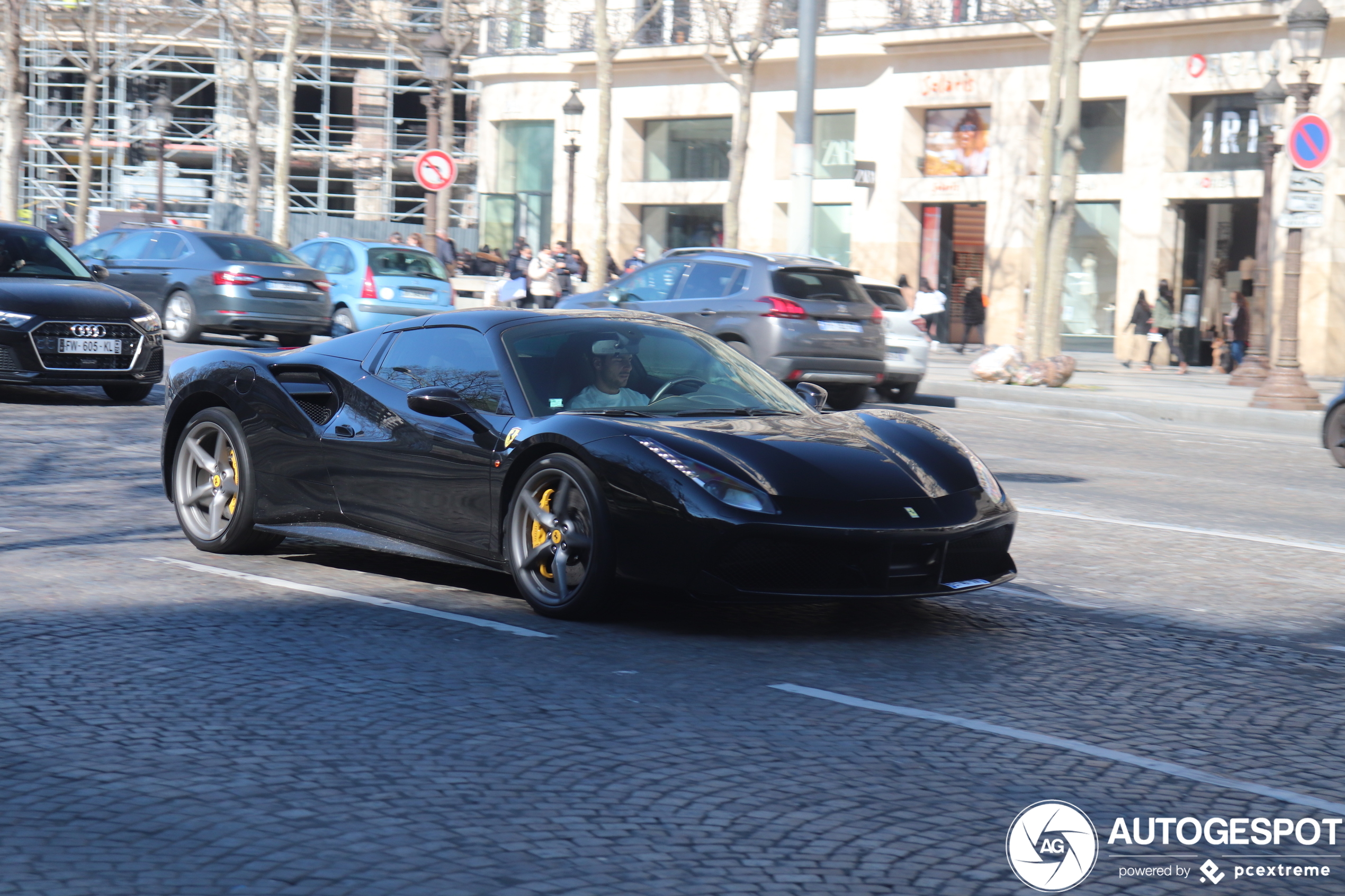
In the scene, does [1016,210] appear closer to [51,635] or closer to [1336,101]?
[1336,101]

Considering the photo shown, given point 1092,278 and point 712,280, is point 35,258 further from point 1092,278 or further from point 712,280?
point 1092,278

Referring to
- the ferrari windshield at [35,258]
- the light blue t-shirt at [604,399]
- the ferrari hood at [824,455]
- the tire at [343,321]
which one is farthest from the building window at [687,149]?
the ferrari hood at [824,455]

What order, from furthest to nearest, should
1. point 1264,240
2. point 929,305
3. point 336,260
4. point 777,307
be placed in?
point 929,305, point 336,260, point 1264,240, point 777,307

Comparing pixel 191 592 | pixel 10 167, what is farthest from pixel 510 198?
pixel 191 592

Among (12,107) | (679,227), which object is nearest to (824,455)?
(12,107)

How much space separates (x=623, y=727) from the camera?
15.9 ft

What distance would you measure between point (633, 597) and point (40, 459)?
582 centimetres

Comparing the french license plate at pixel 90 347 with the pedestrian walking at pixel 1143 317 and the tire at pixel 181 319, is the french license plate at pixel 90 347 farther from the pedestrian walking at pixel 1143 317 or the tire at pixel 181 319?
the pedestrian walking at pixel 1143 317

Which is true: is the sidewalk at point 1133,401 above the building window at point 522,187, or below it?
below

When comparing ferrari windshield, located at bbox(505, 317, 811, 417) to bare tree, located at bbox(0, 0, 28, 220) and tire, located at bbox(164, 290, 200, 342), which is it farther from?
bare tree, located at bbox(0, 0, 28, 220)

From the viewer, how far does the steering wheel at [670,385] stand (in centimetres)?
693

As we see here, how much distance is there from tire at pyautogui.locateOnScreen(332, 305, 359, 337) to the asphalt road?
15.9 meters

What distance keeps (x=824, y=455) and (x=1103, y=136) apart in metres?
28.5

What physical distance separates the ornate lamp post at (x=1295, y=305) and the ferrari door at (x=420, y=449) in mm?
15323
